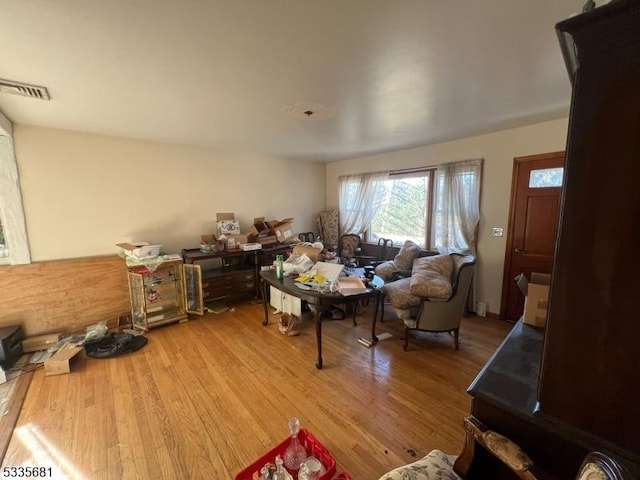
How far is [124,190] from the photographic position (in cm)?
333

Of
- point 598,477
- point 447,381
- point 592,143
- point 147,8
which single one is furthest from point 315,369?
point 147,8

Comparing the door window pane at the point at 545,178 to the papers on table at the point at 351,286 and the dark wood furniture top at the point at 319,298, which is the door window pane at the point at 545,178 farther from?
the papers on table at the point at 351,286

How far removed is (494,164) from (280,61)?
9.76 ft

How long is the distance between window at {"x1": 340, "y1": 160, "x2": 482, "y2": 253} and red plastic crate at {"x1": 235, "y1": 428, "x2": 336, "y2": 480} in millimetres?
2896

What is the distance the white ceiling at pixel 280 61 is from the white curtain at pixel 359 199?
174 centimetres

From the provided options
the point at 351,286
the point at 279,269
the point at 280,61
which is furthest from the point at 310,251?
the point at 280,61

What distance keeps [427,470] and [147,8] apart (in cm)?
233

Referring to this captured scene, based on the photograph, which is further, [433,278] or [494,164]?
[494,164]

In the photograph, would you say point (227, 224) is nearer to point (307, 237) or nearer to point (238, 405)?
point (307, 237)

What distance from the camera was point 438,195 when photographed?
149 inches

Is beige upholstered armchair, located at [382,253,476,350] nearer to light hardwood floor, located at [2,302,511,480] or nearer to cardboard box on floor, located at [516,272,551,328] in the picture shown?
light hardwood floor, located at [2,302,511,480]

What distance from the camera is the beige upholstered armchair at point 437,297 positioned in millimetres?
2539

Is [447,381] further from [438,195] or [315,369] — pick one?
[438,195]

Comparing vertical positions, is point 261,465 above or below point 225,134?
below
